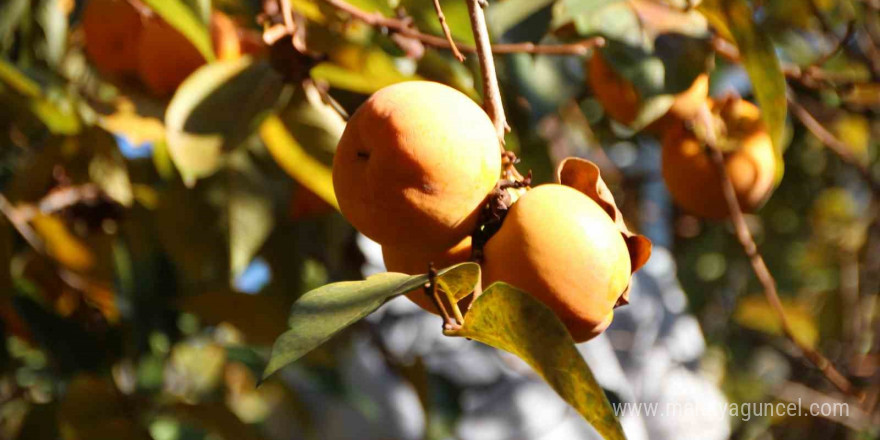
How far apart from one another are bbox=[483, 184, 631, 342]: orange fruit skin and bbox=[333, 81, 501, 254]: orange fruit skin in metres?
0.03

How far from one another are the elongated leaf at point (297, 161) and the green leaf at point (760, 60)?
0.37 metres

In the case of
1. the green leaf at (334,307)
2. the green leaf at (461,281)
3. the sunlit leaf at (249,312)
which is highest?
the green leaf at (334,307)

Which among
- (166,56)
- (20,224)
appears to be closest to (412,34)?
(166,56)

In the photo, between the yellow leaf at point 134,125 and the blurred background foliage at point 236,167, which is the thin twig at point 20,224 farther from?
the yellow leaf at point 134,125

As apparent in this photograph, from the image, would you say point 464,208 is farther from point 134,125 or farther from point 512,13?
point 134,125

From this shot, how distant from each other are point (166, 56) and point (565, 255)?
607 mm

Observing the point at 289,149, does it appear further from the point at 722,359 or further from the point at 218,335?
the point at 722,359

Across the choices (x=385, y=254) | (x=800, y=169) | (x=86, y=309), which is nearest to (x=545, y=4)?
(x=385, y=254)

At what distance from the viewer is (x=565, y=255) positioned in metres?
0.48

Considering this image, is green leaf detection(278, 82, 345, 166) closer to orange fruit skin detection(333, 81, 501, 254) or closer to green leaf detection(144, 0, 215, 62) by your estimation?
green leaf detection(144, 0, 215, 62)

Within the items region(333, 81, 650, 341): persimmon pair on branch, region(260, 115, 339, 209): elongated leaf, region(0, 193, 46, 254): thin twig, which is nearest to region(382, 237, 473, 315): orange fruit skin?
region(333, 81, 650, 341): persimmon pair on branch

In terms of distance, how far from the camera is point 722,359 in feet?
6.35

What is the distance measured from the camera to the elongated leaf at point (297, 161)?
83cm

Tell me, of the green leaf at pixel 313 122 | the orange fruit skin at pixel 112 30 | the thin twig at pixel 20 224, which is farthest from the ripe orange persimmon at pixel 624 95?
the thin twig at pixel 20 224
